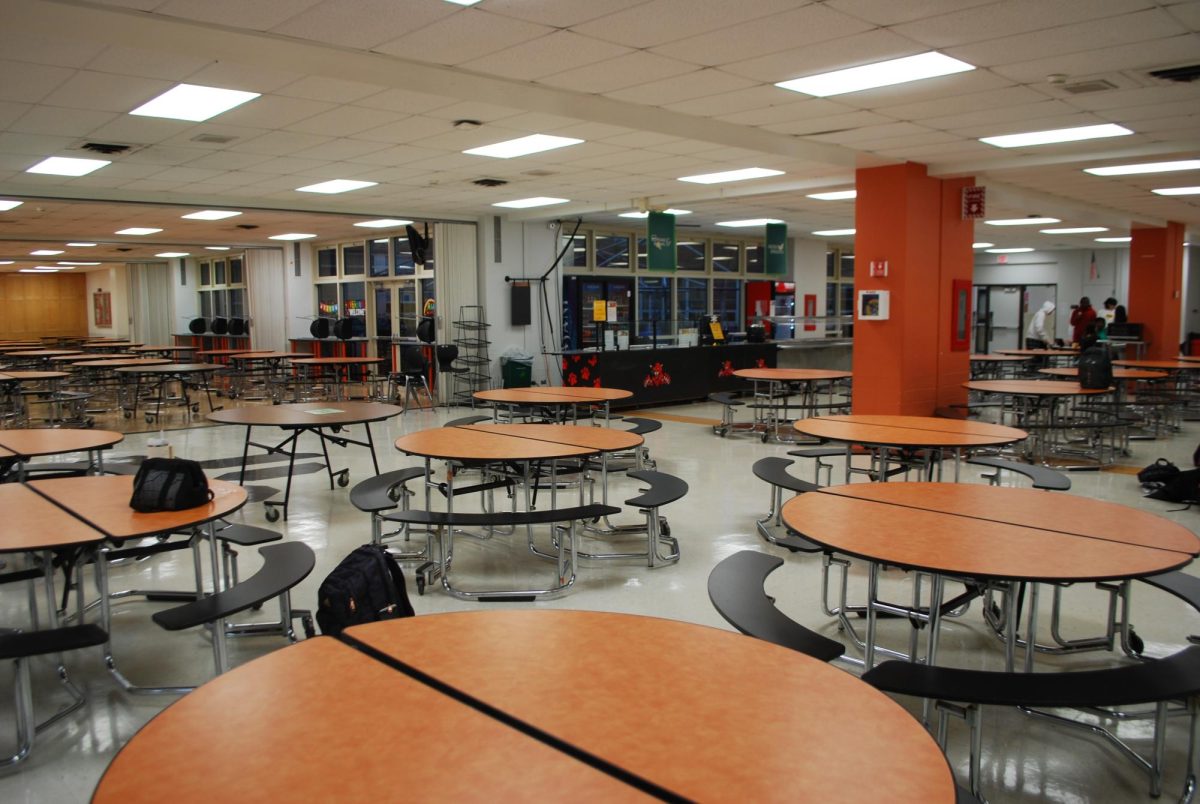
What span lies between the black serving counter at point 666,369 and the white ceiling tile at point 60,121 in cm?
634

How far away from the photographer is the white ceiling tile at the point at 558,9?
416 cm

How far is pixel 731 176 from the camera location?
9.94 m

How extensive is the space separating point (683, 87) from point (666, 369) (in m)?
7.15

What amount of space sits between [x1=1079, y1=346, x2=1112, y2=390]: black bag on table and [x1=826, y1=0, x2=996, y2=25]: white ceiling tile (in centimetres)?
509

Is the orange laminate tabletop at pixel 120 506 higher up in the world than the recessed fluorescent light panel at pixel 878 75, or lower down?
lower down

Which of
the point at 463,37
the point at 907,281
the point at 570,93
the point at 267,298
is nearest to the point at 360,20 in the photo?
the point at 463,37

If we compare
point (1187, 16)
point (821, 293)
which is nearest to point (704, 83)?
point (1187, 16)

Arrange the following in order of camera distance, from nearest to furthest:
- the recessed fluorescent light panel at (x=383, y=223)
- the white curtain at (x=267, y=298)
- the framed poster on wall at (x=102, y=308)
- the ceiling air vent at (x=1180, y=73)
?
the ceiling air vent at (x=1180, y=73), the recessed fluorescent light panel at (x=383, y=223), the white curtain at (x=267, y=298), the framed poster on wall at (x=102, y=308)

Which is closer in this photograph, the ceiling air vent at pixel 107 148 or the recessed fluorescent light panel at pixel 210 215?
the ceiling air vent at pixel 107 148

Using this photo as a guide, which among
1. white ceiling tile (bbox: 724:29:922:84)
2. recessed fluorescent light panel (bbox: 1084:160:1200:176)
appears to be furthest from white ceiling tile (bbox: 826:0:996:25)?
recessed fluorescent light panel (bbox: 1084:160:1200:176)

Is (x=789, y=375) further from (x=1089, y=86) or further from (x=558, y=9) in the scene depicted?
(x=558, y=9)

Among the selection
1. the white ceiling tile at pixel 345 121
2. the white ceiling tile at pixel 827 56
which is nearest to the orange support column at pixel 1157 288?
the white ceiling tile at pixel 827 56

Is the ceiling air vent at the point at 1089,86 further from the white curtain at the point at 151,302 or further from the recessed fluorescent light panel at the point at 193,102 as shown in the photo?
the white curtain at the point at 151,302

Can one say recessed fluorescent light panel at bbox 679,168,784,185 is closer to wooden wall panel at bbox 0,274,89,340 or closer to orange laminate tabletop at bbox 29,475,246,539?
orange laminate tabletop at bbox 29,475,246,539
